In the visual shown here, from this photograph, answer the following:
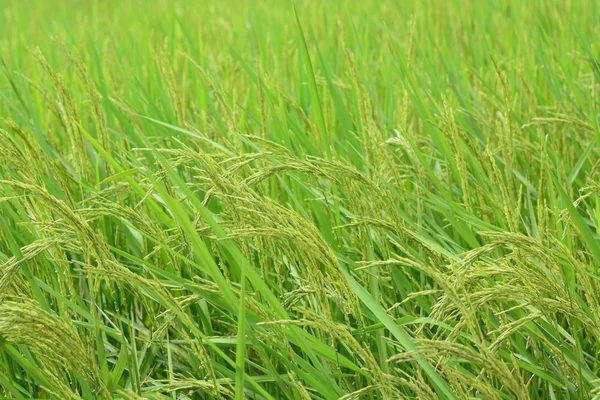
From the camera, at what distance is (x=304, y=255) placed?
1.02 meters

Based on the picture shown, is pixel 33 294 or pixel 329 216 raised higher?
pixel 33 294

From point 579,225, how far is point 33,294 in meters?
0.97

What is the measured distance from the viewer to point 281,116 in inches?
68.7

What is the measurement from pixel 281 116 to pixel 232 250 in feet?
2.29

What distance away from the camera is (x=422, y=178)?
165cm

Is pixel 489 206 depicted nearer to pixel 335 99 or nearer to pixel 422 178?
pixel 422 178

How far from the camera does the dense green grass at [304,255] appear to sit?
39.8 inches

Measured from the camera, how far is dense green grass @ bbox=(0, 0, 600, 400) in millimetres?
1012

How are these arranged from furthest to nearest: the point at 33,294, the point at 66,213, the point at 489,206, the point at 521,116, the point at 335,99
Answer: the point at 521,116 < the point at 335,99 < the point at 489,206 < the point at 33,294 < the point at 66,213

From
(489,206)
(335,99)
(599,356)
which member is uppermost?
(335,99)

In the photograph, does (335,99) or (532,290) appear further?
(335,99)

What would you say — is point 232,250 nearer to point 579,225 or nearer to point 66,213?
point 66,213

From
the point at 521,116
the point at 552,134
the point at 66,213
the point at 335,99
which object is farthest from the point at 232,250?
the point at 521,116

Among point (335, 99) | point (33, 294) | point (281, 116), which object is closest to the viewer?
point (33, 294)
